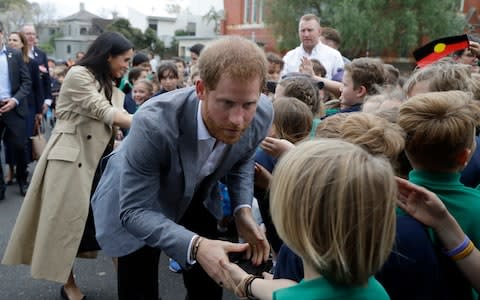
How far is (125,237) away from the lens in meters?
2.19

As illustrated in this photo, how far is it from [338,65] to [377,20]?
18.2 m

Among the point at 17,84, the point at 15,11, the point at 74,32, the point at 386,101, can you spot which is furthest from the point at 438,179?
the point at 74,32

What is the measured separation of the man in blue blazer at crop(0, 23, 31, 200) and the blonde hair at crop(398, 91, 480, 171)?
488 centimetres

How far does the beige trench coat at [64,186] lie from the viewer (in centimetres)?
298

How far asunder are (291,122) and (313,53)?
2852 mm


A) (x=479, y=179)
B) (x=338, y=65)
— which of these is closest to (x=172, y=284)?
(x=479, y=179)

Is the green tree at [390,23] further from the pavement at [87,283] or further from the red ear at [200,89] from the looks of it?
the red ear at [200,89]

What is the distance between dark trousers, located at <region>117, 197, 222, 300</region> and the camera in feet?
7.47

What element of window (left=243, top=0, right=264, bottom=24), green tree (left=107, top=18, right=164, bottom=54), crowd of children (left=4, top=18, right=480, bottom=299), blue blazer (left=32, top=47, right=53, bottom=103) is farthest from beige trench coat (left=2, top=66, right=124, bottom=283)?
Answer: green tree (left=107, top=18, right=164, bottom=54)

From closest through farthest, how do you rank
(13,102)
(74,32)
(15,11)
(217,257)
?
(217,257) < (13,102) < (15,11) < (74,32)

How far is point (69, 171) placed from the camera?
3020 millimetres

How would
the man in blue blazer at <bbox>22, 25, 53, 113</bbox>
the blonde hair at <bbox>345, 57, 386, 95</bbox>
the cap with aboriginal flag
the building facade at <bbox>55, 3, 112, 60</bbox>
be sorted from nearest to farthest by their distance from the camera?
1. the cap with aboriginal flag
2. the blonde hair at <bbox>345, 57, 386, 95</bbox>
3. the man in blue blazer at <bbox>22, 25, 53, 113</bbox>
4. the building facade at <bbox>55, 3, 112, 60</bbox>

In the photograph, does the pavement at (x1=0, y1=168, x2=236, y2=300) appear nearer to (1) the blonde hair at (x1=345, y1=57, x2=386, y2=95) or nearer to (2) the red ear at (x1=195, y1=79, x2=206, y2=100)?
(1) the blonde hair at (x1=345, y1=57, x2=386, y2=95)

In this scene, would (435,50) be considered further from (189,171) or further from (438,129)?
(189,171)
